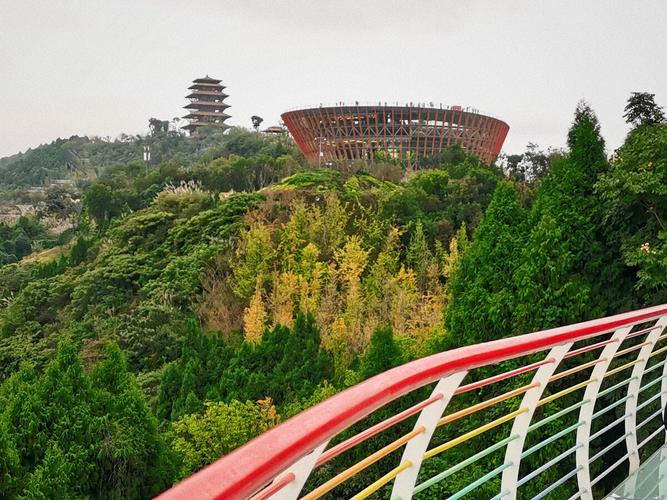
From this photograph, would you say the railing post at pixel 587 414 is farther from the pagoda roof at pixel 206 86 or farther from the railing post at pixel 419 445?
the pagoda roof at pixel 206 86

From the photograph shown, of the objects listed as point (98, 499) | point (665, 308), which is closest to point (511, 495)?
point (665, 308)

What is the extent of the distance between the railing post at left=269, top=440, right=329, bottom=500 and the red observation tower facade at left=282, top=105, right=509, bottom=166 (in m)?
38.9

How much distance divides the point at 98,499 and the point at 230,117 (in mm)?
76921

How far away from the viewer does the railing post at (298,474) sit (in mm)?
814

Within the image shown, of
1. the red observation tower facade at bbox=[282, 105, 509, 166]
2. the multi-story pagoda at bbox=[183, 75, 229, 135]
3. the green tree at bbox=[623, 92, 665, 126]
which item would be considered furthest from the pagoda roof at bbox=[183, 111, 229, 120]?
the green tree at bbox=[623, 92, 665, 126]

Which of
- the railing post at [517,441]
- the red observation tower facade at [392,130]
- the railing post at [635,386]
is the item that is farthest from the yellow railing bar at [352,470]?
the red observation tower facade at [392,130]

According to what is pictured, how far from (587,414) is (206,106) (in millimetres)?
85972

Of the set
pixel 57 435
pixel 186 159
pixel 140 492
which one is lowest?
pixel 140 492

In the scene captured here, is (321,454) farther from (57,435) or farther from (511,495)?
(57,435)

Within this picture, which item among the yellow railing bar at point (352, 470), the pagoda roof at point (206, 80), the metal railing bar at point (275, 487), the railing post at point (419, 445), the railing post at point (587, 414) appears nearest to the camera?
the metal railing bar at point (275, 487)

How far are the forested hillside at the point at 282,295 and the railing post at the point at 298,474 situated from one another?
9.86 metres

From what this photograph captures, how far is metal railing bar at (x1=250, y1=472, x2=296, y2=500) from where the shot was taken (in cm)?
79

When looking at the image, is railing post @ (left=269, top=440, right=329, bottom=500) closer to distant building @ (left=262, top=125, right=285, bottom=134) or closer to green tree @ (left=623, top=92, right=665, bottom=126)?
green tree @ (left=623, top=92, right=665, bottom=126)

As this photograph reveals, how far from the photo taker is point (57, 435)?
11188mm
